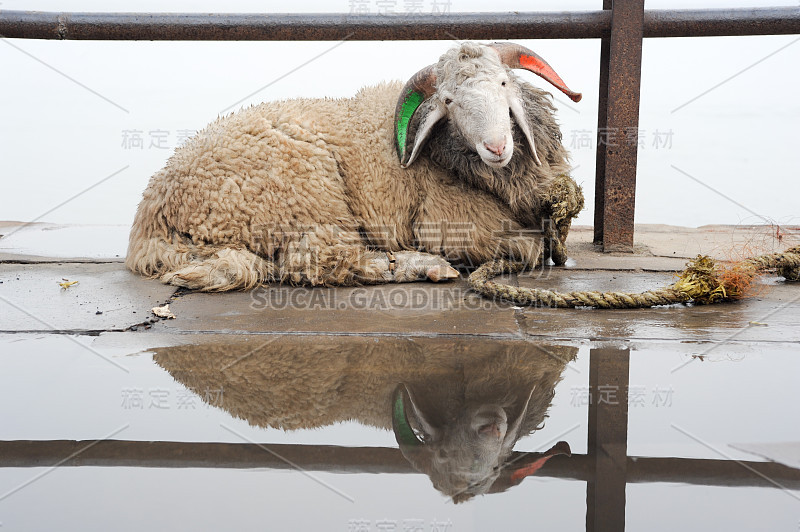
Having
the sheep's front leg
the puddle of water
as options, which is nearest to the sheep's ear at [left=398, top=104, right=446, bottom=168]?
the sheep's front leg

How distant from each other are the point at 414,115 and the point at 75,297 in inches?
87.4

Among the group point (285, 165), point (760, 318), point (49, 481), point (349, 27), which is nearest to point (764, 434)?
point (760, 318)

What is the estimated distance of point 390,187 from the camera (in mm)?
4336

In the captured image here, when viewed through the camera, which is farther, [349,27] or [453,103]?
[349,27]

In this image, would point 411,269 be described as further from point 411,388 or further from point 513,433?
point 513,433

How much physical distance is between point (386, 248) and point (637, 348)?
1.99 m

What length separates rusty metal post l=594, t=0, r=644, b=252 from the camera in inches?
190

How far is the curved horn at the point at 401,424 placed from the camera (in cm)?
189

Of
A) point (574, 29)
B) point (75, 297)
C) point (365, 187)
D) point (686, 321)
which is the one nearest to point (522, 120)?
point (365, 187)

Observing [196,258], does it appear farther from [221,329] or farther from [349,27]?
[349,27]

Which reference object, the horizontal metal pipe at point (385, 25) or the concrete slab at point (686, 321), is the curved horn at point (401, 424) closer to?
the concrete slab at point (686, 321)

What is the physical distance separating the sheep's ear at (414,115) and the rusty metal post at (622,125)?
1441 mm

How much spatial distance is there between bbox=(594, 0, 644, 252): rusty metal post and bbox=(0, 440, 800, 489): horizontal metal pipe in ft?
11.1

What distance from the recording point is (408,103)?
4.26 meters
